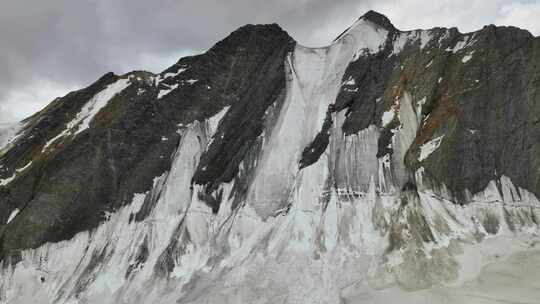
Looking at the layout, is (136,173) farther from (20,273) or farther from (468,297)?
(468,297)

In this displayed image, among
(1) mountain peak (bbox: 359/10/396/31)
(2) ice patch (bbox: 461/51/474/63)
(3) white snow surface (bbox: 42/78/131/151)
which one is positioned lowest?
(2) ice patch (bbox: 461/51/474/63)

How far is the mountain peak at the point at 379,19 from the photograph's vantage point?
1751 inches

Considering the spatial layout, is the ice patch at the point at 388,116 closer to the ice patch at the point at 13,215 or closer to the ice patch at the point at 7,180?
the ice patch at the point at 13,215

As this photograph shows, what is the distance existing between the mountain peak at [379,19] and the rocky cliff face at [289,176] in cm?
25

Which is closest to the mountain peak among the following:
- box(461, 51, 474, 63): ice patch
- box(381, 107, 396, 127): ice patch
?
box(461, 51, 474, 63): ice patch

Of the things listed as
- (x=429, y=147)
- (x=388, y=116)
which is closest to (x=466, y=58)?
(x=388, y=116)

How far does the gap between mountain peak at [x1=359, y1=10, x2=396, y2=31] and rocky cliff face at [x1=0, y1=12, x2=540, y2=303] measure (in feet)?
0.81

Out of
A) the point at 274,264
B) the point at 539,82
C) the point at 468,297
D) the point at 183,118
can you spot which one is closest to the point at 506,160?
the point at 539,82

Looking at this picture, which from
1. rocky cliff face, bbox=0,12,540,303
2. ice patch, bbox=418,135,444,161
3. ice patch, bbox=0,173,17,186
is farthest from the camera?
ice patch, bbox=0,173,17,186

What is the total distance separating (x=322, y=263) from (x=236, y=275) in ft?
16.2

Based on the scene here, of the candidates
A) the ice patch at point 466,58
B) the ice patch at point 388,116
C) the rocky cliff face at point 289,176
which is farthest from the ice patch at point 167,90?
the ice patch at point 466,58

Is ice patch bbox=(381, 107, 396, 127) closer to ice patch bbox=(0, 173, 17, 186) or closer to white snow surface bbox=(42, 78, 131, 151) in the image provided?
white snow surface bbox=(42, 78, 131, 151)

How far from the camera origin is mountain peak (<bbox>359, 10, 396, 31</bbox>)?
44469 mm

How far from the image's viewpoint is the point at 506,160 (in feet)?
104
